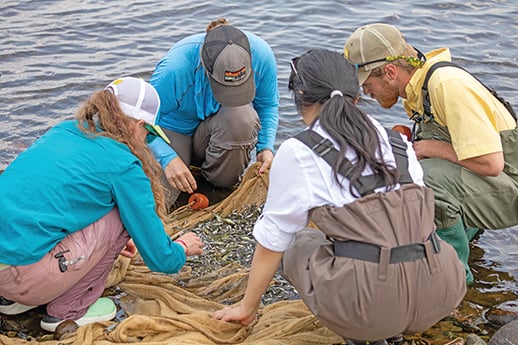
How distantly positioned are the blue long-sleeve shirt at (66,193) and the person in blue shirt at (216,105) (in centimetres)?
152

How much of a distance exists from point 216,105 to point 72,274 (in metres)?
2.33

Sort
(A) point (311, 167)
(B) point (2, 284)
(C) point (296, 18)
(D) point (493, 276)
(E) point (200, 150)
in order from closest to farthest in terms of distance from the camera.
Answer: (A) point (311, 167) < (B) point (2, 284) < (D) point (493, 276) < (E) point (200, 150) < (C) point (296, 18)

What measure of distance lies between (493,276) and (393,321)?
2.29m

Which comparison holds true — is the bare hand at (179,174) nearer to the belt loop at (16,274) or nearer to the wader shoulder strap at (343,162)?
the belt loop at (16,274)

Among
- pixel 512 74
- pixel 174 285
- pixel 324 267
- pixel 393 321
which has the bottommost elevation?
pixel 512 74

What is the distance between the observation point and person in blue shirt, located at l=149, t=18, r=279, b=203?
5.10m

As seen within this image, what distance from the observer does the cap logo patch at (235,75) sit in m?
5.02

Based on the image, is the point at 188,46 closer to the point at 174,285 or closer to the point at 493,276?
the point at 174,285

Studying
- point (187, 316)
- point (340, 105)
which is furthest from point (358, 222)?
point (187, 316)

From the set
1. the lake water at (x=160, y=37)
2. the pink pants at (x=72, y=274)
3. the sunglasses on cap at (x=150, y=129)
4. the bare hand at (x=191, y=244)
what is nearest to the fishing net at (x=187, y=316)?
the pink pants at (x=72, y=274)

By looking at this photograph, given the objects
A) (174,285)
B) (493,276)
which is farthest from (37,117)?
(493,276)

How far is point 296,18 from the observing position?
10672 mm

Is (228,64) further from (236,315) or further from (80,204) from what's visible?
(236,315)

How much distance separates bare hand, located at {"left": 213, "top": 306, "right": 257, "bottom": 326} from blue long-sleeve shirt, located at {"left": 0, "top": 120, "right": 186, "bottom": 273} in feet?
1.81
